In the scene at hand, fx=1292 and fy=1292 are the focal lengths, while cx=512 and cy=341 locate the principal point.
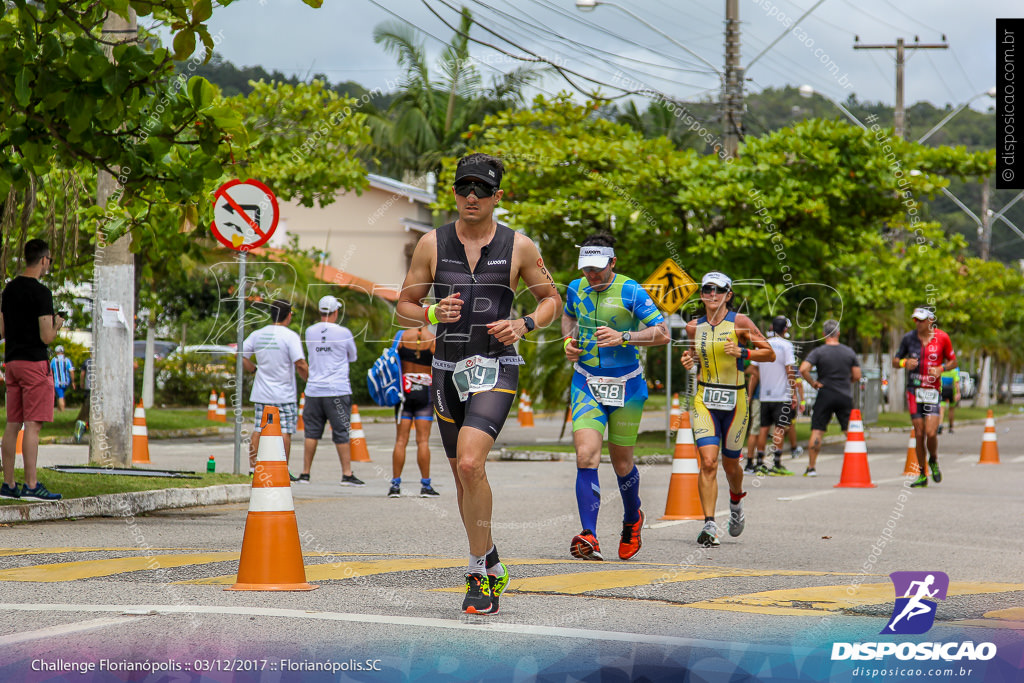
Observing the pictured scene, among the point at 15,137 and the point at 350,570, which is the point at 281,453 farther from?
the point at 15,137

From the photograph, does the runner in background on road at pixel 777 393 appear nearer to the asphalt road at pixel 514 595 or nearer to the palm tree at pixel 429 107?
the asphalt road at pixel 514 595

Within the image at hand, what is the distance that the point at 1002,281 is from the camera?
54719 millimetres

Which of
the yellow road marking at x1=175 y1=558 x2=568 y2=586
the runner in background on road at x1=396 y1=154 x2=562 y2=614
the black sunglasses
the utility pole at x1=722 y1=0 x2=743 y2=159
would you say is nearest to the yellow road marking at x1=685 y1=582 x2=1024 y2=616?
the runner in background on road at x1=396 y1=154 x2=562 y2=614

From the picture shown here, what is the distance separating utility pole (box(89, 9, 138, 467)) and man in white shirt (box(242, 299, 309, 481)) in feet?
4.28

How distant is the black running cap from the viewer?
19.7ft

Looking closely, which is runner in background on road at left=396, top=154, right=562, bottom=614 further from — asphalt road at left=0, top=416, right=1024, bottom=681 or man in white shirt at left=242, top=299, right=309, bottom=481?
man in white shirt at left=242, top=299, right=309, bottom=481

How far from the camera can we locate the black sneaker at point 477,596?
5.63 metres

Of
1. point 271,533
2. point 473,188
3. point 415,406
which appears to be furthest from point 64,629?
point 415,406

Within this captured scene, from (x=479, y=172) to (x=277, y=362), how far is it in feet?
26.1

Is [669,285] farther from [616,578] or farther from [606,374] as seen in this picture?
[616,578]

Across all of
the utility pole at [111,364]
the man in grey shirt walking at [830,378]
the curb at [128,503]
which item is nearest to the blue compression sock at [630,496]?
the curb at [128,503]

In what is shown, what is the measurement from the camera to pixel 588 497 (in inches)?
326

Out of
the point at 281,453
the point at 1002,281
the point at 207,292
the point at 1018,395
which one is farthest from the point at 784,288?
the point at 1018,395

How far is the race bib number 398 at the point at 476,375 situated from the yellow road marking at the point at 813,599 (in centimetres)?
146
